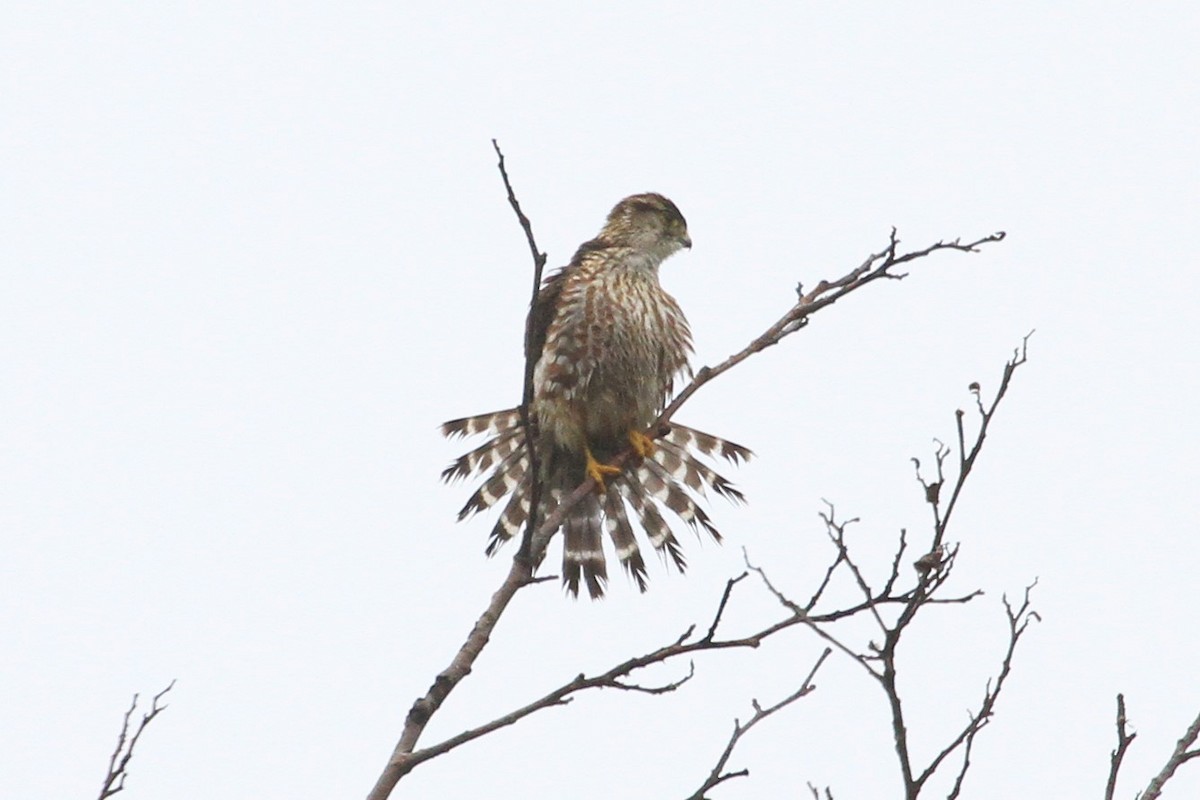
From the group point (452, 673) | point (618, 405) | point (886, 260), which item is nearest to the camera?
point (452, 673)

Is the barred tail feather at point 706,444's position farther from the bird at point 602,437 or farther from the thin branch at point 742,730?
the thin branch at point 742,730

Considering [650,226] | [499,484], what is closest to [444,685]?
[499,484]

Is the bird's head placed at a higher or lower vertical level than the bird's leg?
higher

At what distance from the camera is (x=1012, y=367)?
298 cm

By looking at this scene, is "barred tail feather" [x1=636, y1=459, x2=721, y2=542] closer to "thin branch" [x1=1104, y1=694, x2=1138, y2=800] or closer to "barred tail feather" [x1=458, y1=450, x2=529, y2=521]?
"barred tail feather" [x1=458, y1=450, x2=529, y2=521]

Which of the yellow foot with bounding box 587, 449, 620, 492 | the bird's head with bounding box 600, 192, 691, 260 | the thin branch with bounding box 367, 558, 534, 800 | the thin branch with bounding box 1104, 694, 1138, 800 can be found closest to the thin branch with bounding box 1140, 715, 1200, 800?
the thin branch with bounding box 1104, 694, 1138, 800

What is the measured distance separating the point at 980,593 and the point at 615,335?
206 cm

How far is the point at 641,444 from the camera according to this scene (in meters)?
4.78

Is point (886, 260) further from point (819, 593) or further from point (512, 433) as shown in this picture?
point (512, 433)

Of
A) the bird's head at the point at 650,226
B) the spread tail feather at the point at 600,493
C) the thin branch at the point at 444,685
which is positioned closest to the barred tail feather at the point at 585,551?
the spread tail feather at the point at 600,493

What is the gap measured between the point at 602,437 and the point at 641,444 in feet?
0.58

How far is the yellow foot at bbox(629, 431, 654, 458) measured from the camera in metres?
4.78

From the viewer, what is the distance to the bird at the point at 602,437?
4746 mm

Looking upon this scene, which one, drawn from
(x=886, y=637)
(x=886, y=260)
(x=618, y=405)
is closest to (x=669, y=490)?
(x=618, y=405)
